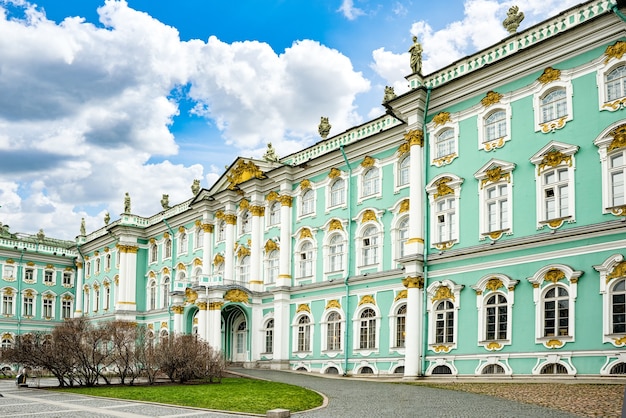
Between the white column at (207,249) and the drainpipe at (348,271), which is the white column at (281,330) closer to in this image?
the drainpipe at (348,271)

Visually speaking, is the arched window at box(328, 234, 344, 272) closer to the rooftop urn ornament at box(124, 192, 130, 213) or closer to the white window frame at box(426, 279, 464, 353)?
the white window frame at box(426, 279, 464, 353)

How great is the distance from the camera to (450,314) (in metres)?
30.4

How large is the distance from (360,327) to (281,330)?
642 cm

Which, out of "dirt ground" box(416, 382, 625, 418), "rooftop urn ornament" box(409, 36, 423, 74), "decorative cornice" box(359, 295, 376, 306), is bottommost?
"dirt ground" box(416, 382, 625, 418)

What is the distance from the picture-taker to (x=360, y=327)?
35.7m

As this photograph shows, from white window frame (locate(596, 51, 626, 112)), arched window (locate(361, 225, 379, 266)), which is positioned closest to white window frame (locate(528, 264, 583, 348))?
white window frame (locate(596, 51, 626, 112))

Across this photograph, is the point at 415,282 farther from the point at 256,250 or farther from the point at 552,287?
the point at 256,250

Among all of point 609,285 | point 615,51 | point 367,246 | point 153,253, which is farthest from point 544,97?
point 153,253

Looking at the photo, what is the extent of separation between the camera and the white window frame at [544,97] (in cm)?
2670

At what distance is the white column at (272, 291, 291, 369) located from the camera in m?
40.0

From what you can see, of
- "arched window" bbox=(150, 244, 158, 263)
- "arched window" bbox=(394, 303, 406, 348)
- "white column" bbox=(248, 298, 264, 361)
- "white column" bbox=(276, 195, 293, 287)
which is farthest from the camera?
"arched window" bbox=(150, 244, 158, 263)

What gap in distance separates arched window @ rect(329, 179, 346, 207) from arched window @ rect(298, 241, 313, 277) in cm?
309

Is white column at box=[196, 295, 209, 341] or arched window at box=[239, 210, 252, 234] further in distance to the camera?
arched window at box=[239, 210, 252, 234]

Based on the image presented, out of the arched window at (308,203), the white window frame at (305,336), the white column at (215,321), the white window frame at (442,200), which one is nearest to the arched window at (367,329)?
the white window frame at (305,336)
